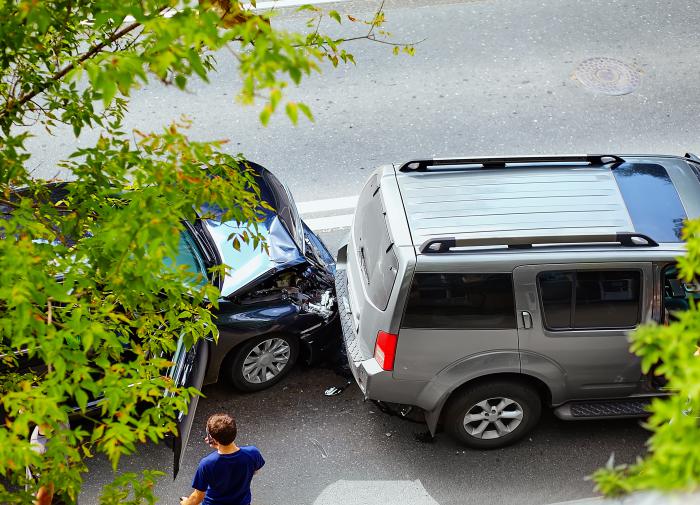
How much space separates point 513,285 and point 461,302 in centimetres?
41

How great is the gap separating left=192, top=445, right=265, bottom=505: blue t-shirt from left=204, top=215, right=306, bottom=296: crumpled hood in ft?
5.87

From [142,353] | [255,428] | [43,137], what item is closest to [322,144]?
[43,137]

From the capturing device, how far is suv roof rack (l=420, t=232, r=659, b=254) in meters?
6.01

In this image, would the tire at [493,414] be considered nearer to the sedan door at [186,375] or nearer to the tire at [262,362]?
the tire at [262,362]

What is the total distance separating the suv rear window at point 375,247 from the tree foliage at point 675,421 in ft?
9.15

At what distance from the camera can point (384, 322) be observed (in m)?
6.29

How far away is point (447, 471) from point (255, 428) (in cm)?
171

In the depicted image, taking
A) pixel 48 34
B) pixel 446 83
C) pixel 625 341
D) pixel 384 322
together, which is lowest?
pixel 625 341

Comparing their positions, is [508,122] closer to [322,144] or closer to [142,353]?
[322,144]

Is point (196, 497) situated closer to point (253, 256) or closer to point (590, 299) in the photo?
point (253, 256)

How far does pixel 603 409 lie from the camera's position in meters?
6.73

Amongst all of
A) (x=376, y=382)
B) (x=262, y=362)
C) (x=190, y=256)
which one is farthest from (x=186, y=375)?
(x=376, y=382)

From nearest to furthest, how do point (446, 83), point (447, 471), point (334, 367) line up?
point (447, 471), point (334, 367), point (446, 83)

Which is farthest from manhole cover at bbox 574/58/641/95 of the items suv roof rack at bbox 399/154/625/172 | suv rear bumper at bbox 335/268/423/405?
suv rear bumper at bbox 335/268/423/405
